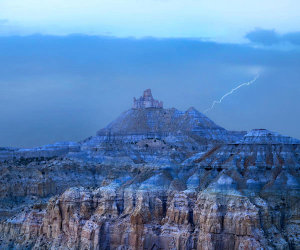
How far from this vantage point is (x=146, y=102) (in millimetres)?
144625

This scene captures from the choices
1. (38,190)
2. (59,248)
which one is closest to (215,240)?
(59,248)

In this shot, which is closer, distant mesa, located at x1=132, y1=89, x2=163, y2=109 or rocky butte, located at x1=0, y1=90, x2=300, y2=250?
rocky butte, located at x1=0, y1=90, x2=300, y2=250

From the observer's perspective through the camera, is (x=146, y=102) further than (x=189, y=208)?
Yes

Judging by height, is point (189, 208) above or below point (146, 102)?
below

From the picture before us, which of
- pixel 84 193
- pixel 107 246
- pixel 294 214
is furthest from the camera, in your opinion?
pixel 84 193

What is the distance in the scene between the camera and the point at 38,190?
94.9 m

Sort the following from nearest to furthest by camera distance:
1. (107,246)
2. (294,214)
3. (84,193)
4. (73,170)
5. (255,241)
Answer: (255,241) → (294,214) → (107,246) → (84,193) → (73,170)

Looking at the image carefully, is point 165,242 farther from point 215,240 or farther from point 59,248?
point 59,248

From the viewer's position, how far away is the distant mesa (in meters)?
144

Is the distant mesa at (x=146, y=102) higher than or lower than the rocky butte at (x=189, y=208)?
higher

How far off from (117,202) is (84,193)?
3446 mm

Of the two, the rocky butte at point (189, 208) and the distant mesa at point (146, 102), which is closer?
the rocky butte at point (189, 208)

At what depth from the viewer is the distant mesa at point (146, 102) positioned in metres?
144

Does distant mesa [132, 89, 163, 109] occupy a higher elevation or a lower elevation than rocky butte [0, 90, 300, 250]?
higher
